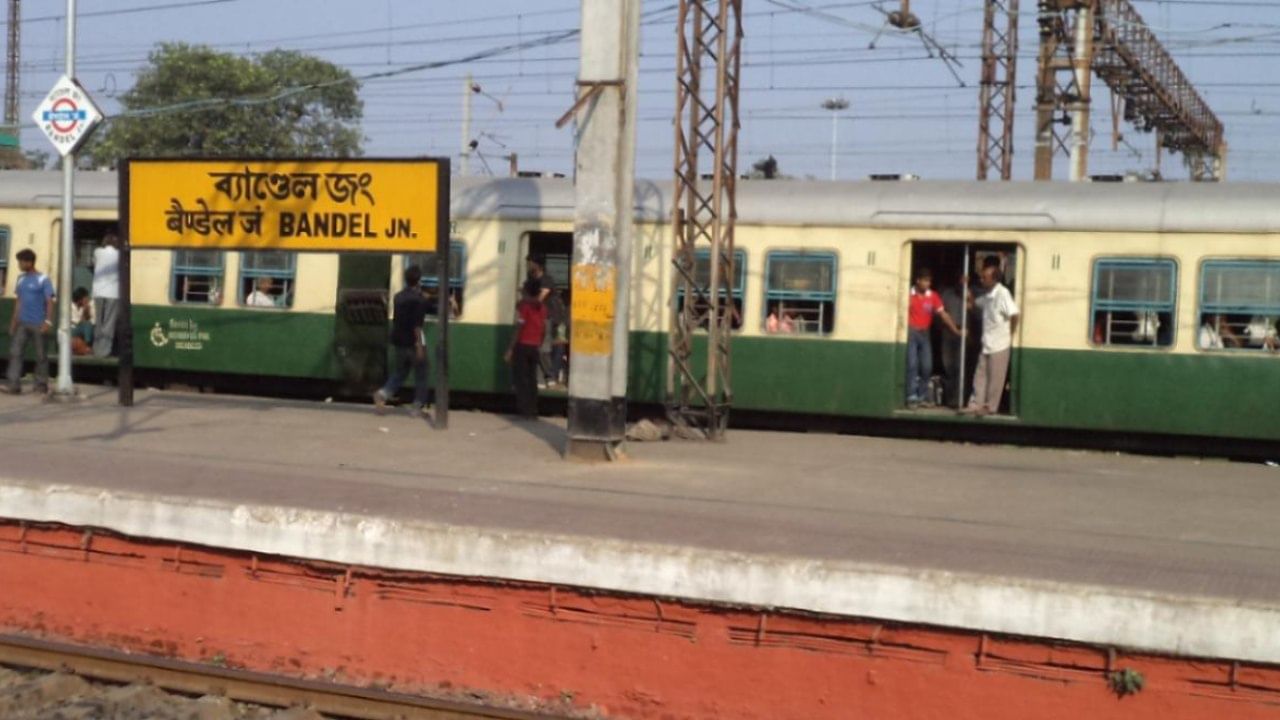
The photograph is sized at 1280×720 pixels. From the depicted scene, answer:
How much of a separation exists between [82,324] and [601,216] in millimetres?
11095

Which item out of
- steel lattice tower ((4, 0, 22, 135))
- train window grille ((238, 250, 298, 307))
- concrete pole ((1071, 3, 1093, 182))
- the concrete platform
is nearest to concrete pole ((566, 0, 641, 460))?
the concrete platform

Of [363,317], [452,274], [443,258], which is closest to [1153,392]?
[443,258]

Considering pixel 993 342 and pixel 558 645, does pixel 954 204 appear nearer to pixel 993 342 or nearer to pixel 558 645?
pixel 993 342

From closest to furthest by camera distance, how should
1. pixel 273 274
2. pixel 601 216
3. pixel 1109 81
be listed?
pixel 601 216 < pixel 273 274 < pixel 1109 81

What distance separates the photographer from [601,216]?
13.2m

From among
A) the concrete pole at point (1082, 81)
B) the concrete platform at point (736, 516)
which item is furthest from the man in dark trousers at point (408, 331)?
the concrete pole at point (1082, 81)

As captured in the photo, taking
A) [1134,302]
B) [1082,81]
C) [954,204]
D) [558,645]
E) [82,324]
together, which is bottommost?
[558,645]

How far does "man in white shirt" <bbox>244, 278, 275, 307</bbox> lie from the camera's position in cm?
2009

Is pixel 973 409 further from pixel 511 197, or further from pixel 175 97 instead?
pixel 175 97

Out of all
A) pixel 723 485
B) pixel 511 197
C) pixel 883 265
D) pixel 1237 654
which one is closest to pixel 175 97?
pixel 511 197

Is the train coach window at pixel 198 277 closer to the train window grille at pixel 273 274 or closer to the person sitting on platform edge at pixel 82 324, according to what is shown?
the train window grille at pixel 273 274

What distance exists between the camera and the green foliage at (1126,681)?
7.67 meters

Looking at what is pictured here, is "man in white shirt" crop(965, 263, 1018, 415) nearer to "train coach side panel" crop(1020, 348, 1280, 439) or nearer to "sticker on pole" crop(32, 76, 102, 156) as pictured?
"train coach side panel" crop(1020, 348, 1280, 439)

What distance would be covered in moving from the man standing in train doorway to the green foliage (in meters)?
9.28
